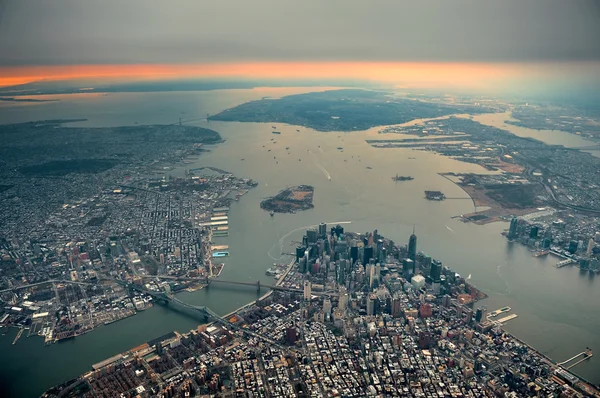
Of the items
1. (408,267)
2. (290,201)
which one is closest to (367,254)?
(408,267)

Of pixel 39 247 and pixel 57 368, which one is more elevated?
pixel 39 247

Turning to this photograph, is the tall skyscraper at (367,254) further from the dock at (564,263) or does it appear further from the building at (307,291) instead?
the dock at (564,263)

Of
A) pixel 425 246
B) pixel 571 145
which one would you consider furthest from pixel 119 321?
pixel 571 145

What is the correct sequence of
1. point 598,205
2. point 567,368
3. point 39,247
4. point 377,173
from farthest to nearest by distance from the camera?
point 377,173
point 598,205
point 39,247
point 567,368

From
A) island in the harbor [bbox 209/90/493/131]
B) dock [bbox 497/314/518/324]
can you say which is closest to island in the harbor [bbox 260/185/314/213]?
dock [bbox 497/314/518/324]

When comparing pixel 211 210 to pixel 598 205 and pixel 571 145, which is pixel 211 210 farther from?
pixel 571 145

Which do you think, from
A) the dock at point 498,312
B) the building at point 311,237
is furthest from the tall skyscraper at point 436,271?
the building at point 311,237

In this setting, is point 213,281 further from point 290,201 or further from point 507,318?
point 507,318
